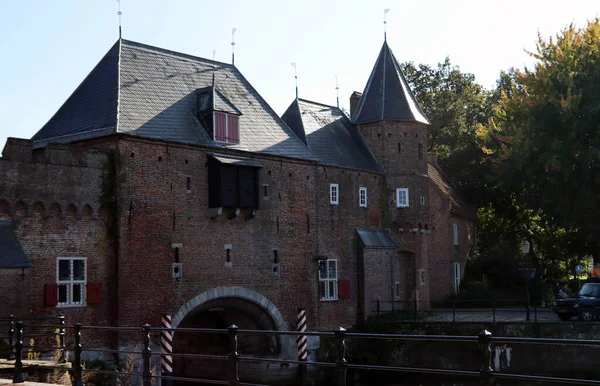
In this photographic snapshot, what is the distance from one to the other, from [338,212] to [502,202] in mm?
15549

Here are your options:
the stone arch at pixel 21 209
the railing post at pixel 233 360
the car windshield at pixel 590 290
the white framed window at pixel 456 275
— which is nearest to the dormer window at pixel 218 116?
the stone arch at pixel 21 209

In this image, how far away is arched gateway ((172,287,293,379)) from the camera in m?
24.5

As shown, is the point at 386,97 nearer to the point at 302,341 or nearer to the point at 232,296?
the point at 302,341

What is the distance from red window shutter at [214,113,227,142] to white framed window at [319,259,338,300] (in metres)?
6.87

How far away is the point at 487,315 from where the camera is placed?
2900 cm

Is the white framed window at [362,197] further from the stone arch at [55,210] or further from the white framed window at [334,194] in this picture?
the stone arch at [55,210]

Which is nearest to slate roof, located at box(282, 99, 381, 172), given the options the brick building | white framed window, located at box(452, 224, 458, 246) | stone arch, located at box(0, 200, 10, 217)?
the brick building

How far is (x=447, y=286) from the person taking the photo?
118ft

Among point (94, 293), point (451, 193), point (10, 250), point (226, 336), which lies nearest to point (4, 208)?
point (10, 250)

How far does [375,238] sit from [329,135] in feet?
15.3

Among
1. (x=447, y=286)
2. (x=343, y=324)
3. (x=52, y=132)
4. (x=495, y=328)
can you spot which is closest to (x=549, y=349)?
(x=495, y=328)

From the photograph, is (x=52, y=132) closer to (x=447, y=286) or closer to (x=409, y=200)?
(x=409, y=200)

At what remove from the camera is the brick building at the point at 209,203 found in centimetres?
1984

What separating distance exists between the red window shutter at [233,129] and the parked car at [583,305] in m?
12.4
